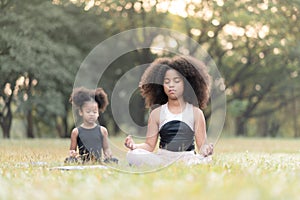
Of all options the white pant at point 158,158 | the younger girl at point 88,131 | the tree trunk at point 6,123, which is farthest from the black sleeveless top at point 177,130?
the tree trunk at point 6,123

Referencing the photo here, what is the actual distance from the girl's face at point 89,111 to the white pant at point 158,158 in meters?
1.66

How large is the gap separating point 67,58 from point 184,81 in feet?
49.5

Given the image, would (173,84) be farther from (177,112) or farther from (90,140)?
(90,140)

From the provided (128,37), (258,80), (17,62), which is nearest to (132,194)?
(17,62)

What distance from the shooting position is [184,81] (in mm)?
7746

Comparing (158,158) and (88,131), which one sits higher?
(88,131)

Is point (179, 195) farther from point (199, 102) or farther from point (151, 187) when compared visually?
point (199, 102)

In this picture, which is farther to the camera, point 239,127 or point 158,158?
point 239,127

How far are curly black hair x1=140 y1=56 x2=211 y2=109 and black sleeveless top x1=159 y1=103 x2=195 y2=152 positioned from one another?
30 centimetres

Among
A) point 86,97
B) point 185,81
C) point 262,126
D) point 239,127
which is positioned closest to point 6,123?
point 239,127

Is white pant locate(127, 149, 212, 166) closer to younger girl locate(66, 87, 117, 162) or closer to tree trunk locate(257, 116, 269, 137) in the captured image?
younger girl locate(66, 87, 117, 162)

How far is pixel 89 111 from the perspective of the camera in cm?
871

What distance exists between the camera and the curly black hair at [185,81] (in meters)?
7.77

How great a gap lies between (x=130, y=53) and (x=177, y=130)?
20.0 metres
